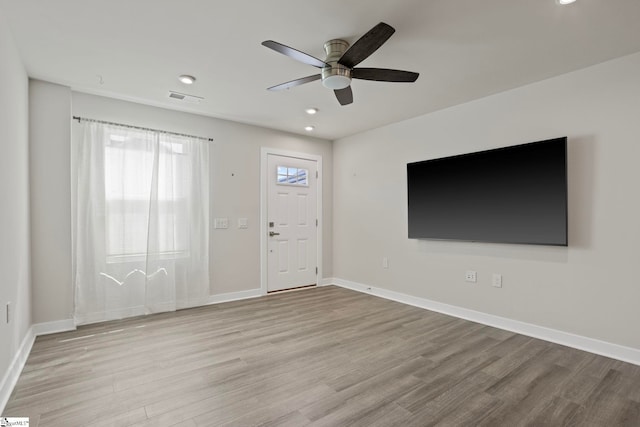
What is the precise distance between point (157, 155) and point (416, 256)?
365 centimetres

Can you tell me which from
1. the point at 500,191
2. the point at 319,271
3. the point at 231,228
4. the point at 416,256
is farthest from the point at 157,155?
the point at 500,191

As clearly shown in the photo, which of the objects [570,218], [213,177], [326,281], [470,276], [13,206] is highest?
[213,177]

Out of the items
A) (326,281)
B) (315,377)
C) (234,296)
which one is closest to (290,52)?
(315,377)

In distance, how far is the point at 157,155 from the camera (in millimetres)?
3912

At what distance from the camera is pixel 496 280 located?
349cm

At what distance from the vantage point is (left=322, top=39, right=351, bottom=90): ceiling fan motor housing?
97.0 inches

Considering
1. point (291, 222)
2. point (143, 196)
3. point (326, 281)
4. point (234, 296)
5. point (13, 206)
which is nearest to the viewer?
point (13, 206)

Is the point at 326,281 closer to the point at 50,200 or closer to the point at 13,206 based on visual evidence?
the point at 50,200

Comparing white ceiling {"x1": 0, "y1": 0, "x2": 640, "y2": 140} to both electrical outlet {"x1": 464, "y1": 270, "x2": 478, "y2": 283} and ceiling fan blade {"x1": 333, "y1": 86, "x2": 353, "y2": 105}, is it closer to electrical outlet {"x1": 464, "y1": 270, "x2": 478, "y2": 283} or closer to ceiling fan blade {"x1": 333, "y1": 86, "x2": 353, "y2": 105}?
ceiling fan blade {"x1": 333, "y1": 86, "x2": 353, "y2": 105}

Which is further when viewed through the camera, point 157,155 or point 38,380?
point 157,155

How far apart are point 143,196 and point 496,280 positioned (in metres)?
4.27

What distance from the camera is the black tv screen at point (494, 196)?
3004 mm

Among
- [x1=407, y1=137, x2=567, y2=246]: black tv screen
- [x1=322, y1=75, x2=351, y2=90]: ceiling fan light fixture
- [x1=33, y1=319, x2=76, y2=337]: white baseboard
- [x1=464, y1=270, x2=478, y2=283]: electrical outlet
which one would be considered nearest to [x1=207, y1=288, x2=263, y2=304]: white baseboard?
[x1=33, y1=319, x2=76, y2=337]: white baseboard

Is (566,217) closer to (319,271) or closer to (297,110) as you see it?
(297,110)
